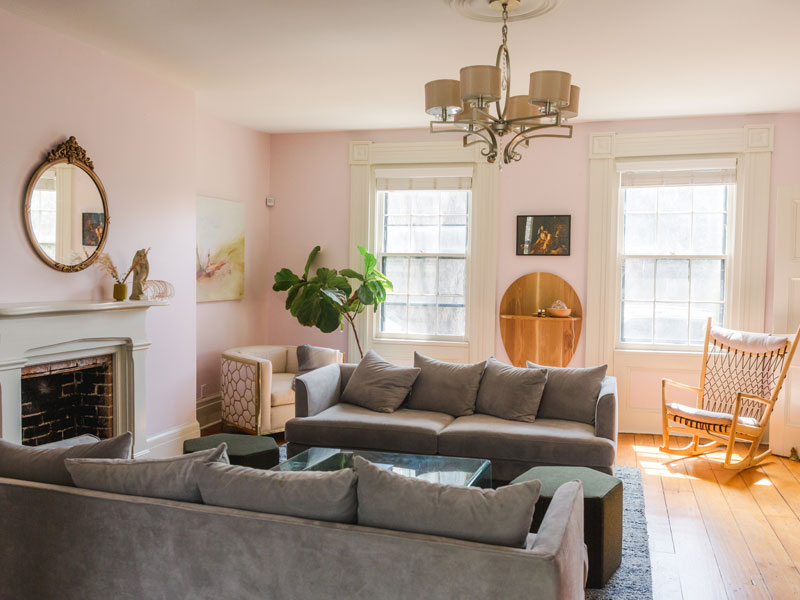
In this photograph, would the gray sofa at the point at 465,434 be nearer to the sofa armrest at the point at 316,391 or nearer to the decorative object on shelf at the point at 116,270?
the sofa armrest at the point at 316,391

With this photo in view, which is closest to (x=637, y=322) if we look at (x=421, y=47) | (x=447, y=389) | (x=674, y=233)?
(x=674, y=233)

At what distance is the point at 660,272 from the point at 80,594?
17.1 feet

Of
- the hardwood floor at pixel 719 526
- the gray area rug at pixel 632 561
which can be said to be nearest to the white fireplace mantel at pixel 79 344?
the gray area rug at pixel 632 561

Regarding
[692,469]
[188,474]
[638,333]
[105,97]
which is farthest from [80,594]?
[638,333]

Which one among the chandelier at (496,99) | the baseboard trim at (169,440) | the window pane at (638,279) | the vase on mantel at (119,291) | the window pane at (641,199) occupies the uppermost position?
the chandelier at (496,99)

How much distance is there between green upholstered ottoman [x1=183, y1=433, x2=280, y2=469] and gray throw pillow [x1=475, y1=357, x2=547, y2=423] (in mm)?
1470

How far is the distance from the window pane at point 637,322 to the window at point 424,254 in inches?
57.4

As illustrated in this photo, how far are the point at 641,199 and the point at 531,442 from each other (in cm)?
298

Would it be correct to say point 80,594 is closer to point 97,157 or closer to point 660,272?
point 97,157

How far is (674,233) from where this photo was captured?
597 cm

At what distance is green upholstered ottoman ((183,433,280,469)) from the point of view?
3.79m

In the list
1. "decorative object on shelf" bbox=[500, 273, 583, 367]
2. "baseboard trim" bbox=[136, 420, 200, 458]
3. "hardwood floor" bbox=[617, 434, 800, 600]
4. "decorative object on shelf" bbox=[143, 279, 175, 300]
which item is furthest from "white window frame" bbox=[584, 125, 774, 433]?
"decorative object on shelf" bbox=[143, 279, 175, 300]

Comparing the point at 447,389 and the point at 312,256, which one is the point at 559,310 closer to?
the point at 447,389

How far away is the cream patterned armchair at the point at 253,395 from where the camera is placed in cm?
533
